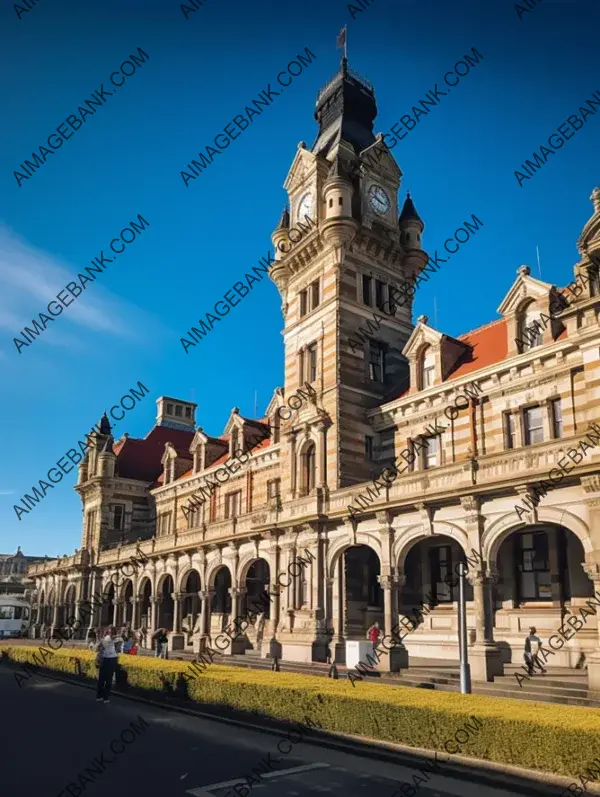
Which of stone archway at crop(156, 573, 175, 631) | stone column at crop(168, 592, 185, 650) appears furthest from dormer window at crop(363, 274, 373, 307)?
stone archway at crop(156, 573, 175, 631)

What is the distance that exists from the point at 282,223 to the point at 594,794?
3226cm

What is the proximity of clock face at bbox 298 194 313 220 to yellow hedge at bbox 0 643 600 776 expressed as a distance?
80.2 feet

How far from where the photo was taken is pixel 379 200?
3547cm

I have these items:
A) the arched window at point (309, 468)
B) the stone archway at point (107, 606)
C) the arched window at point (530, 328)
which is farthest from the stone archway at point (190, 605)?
the arched window at point (530, 328)

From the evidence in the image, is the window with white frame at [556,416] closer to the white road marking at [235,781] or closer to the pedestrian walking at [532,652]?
the pedestrian walking at [532,652]

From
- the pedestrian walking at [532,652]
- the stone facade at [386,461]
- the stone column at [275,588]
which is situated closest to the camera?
the pedestrian walking at [532,652]

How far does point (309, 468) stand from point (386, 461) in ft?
12.9

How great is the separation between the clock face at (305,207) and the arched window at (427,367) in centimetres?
1032

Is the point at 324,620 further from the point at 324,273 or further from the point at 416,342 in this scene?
the point at 324,273

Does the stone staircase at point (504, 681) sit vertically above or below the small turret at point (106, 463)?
below

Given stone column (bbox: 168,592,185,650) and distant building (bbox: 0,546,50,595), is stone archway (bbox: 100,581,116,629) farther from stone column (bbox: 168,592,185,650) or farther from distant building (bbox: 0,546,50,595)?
distant building (bbox: 0,546,50,595)

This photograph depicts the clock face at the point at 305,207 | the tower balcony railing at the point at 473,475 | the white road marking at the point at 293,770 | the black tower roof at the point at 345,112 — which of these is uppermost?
the black tower roof at the point at 345,112

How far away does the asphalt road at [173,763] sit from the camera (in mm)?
9469

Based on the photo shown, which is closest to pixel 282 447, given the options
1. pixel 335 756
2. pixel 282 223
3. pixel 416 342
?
pixel 416 342
